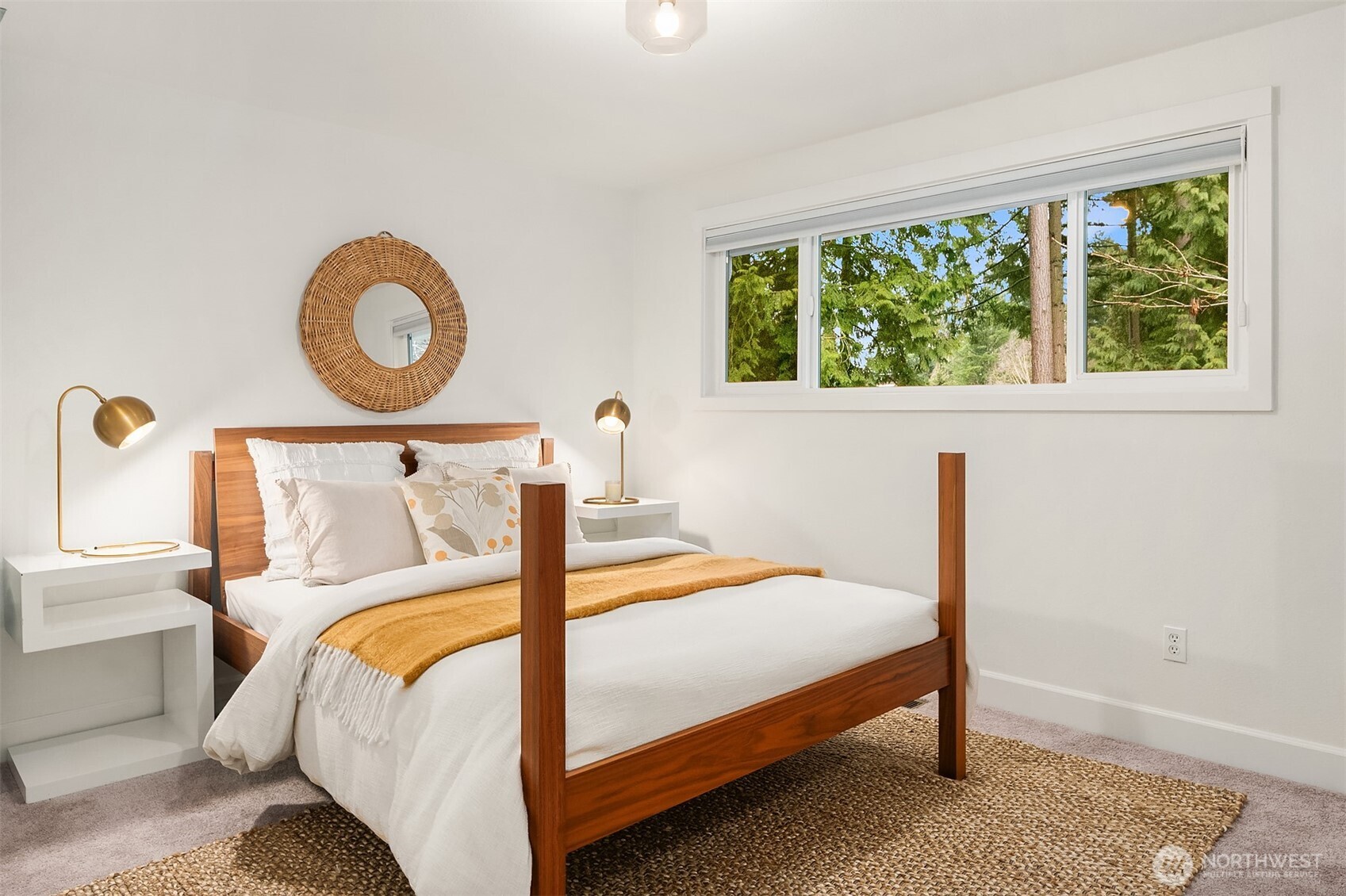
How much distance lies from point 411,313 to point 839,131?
2007 mm

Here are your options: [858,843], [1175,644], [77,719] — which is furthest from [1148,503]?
[77,719]

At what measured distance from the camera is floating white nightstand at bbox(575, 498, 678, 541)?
4.01 meters

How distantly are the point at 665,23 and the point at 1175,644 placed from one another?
255 centimetres

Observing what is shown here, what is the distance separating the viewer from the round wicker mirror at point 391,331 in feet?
11.5

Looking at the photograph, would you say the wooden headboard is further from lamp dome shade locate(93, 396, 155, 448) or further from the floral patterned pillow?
the floral patterned pillow

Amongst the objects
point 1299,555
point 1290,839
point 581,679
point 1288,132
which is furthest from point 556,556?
point 1288,132

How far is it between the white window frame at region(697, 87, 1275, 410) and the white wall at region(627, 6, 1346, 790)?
0.05 m

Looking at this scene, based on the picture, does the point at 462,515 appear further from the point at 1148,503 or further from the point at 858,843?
the point at 1148,503

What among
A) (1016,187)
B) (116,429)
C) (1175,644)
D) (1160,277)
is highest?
(1016,187)

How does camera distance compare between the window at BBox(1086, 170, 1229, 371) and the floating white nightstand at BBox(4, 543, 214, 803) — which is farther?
the window at BBox(1086, 170, 1229, 371)

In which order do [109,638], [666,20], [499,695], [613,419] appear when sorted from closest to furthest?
[499,695] → [666,20] → [109,638] → [613,419]

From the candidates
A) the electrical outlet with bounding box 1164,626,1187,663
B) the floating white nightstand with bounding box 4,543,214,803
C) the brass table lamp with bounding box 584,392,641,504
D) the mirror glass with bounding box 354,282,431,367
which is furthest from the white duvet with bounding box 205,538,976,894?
the brass table lamp with bounding box 584,392,641,504

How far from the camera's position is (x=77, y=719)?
9.59ft

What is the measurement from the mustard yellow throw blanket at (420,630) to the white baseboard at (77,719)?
124 cm
